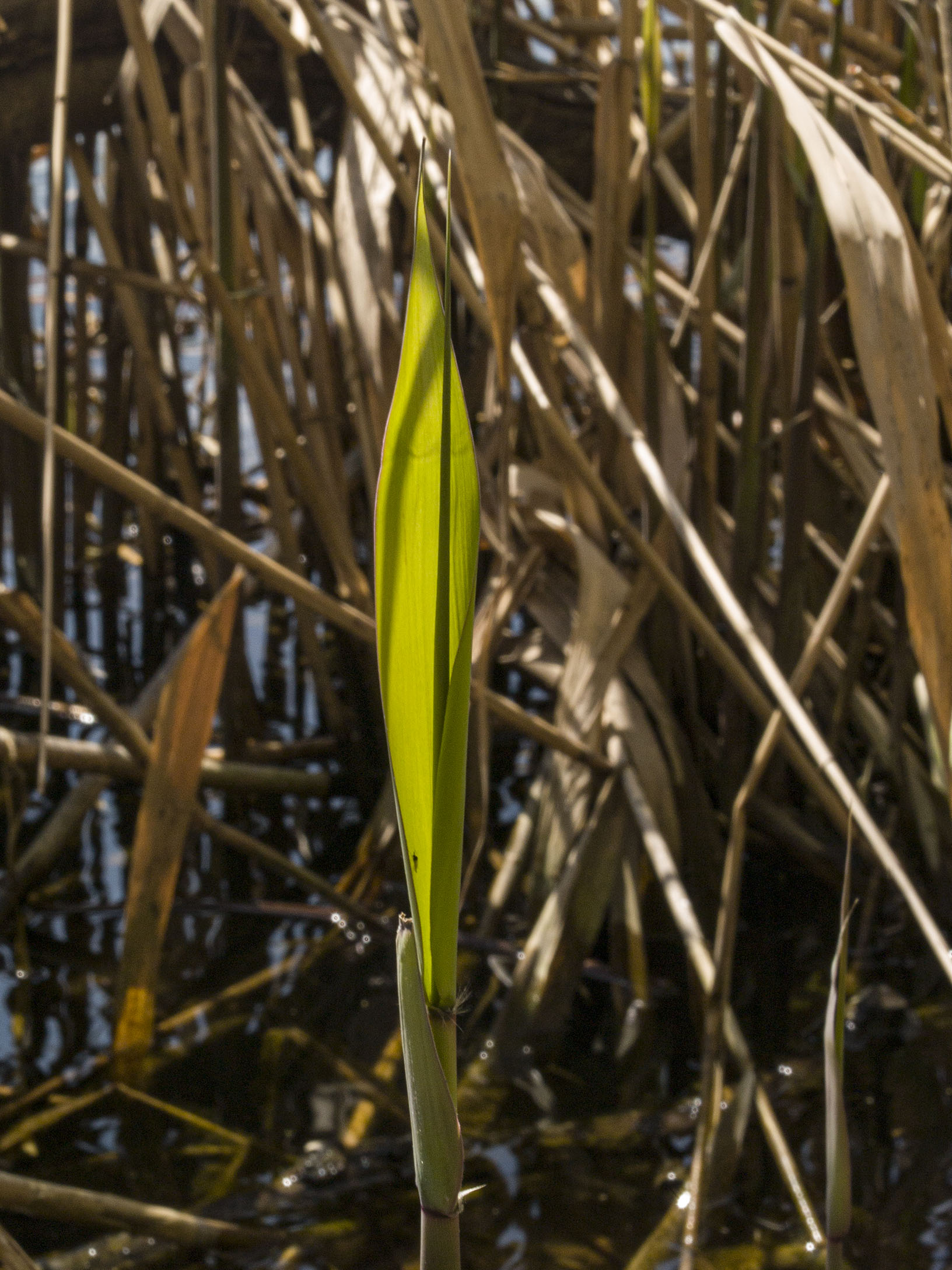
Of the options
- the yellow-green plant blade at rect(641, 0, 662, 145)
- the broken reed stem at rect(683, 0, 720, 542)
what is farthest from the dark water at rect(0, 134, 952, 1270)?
the yellow-green plant blade at rect(641, 0, 662, 145)

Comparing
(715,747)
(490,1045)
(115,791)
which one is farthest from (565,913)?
(115,791)

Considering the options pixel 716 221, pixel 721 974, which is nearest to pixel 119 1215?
pixel 721 974

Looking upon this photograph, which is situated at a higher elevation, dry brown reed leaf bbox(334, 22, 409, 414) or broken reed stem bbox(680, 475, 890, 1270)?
dry brown reed leaf bbox(334, 22, 409, 414)

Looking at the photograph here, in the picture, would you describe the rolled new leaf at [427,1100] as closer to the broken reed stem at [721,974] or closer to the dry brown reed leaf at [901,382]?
the dry brown reed leaf at [901,382]

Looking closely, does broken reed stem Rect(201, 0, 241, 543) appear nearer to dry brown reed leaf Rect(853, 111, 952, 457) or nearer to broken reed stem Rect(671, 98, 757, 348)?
broken reed stem Rect(671, 98, 757, 348)

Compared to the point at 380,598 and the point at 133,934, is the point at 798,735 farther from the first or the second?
the point at 380,598

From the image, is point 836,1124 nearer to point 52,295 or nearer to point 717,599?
point 717,599
